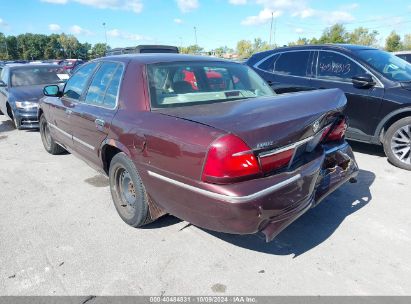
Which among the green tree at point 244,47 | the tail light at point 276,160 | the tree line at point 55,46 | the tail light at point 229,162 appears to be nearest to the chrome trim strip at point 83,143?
the tail light at point 229,162

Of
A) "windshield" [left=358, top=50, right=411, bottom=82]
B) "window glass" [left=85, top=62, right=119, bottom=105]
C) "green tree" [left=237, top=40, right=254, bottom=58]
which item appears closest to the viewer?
"window glass" [left=85, top=62, right=119, bottom=105]

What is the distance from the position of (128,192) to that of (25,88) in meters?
6.55

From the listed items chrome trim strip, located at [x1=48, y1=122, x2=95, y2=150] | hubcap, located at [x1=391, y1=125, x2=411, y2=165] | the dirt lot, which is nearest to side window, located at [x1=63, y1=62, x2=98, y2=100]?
chrome trim strip, located at [x1=48, y1=122, x2=95, y2=150]

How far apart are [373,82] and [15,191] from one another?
5298mm

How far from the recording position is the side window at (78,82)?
13.8 ft

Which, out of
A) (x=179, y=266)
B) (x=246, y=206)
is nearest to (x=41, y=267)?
(x=179, y=266)

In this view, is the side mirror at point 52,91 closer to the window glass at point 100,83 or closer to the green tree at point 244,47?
the window glass at point 100,83

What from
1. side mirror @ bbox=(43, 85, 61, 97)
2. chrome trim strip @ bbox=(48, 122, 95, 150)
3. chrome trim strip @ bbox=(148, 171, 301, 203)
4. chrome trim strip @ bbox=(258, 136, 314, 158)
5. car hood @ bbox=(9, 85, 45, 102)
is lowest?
chrome trim strip @ bbox=(48, 122, 95, 150)

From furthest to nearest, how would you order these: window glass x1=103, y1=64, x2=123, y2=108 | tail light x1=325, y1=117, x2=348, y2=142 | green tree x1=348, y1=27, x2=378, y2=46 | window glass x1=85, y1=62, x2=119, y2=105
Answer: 1. green tree x1=348, y1=27, x2=378, y2=46
2. window glass x1=85, y1=62, x2=119, y2=105
3. window glass x1=103, y1=64, x2=123, y2=108
4. tail light x1=325, y1=117, x2=348, y2=142

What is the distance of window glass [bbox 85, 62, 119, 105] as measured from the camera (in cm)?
365

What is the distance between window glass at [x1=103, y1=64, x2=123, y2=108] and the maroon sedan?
1 centimetres

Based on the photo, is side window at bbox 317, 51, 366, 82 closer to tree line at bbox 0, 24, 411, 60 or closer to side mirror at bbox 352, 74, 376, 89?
side mirror at bbox 352, 74, 376, 89

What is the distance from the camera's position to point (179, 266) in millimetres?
2777

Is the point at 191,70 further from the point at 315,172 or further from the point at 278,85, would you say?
the point at 278,85
